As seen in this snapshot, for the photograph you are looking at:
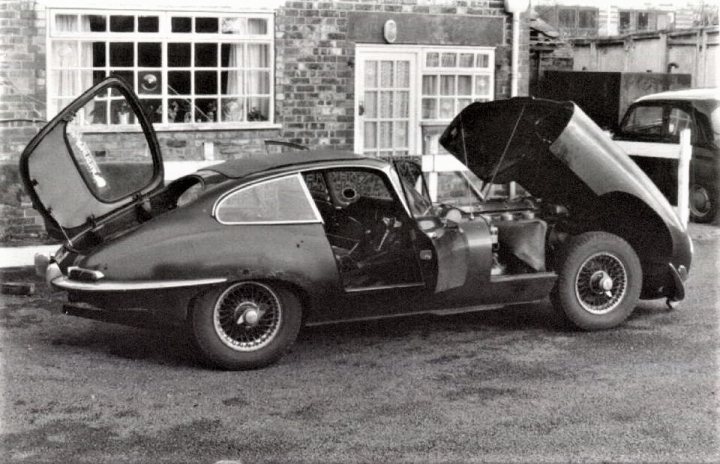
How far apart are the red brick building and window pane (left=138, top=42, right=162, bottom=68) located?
2cm

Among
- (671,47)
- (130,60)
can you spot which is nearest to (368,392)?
(130,60)

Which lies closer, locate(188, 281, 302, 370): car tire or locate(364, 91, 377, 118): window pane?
locate(188, 281, 302, 370): car tire

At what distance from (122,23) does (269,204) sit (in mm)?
6652

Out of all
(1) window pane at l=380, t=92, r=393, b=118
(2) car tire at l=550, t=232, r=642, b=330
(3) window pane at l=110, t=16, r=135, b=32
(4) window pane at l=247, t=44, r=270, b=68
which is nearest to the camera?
(2) car tire at l=550, t=232, r=642, b=330

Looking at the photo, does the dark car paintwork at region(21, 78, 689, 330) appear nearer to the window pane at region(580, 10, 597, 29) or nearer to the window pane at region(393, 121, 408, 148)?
the window pane at region(393, 121, 408, 148)

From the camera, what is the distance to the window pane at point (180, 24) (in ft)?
42.2

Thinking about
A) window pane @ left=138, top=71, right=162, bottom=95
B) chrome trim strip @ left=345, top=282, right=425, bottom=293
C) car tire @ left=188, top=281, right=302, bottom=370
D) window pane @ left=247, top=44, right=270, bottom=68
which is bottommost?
car tire @ left=188, top=281, right=302, bottom=370

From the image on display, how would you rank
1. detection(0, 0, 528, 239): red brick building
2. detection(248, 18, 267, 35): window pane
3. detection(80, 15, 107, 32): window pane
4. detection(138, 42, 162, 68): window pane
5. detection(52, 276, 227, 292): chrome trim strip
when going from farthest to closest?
detection(248, 18, 267, 35): window pane
detection(138, 42, 162, 68): window pane
detection(80, 15, 107, 32): window pane
detection(0, 0, 528, 239): red brick building
detection(52, 276, 227, 292): chrome trim strip

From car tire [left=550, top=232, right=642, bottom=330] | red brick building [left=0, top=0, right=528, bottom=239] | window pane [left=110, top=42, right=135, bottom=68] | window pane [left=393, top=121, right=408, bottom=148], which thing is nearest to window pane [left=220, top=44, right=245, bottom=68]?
red brick building [left=0, top=0, right=528, bottom=239]

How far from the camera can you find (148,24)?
12750mm

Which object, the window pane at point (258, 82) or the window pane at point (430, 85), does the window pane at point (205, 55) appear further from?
the window pane at point (430, 85)

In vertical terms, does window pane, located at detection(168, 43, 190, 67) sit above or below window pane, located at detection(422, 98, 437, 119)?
above

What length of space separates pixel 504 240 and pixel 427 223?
705mm

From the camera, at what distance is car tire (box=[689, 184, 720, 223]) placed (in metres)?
13.3
